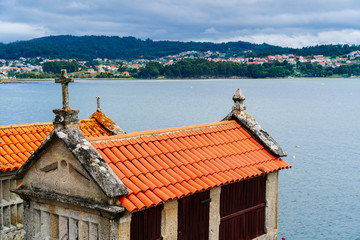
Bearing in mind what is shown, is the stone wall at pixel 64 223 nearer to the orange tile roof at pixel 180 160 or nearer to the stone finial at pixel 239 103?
the orange tile roof at pixel 180 160

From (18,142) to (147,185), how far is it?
598 cm

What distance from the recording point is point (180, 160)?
10.1 m

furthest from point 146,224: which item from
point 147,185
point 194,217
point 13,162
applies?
point 13,162

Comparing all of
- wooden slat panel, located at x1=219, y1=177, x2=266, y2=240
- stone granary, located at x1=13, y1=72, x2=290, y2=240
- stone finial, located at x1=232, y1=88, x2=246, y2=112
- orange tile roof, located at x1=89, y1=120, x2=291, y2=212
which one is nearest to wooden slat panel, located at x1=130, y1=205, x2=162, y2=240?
stone granary, located at x1=13, y1=72, x2=290, y2=240

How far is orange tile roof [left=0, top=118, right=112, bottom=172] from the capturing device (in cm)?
1228

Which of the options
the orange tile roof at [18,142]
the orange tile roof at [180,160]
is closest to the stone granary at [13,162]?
the orange tile roof at [18,142]

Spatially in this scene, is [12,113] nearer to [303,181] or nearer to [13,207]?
[303,181]

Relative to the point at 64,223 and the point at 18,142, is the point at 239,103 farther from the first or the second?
the point at 18,142

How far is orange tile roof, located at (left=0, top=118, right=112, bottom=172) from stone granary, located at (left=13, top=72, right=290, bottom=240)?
293 centimetres

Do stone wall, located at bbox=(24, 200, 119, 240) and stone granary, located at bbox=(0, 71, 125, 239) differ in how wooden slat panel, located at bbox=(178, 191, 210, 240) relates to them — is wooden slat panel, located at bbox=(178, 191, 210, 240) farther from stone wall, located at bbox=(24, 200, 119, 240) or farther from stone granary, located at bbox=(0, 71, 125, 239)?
stone granary, located at bbox=(0, 71, 125, 239)

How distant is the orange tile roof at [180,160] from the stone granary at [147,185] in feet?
0.07

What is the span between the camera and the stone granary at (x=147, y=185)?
8.36 metres

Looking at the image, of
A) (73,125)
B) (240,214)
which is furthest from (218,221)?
(73,125)

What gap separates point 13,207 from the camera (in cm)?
1255
